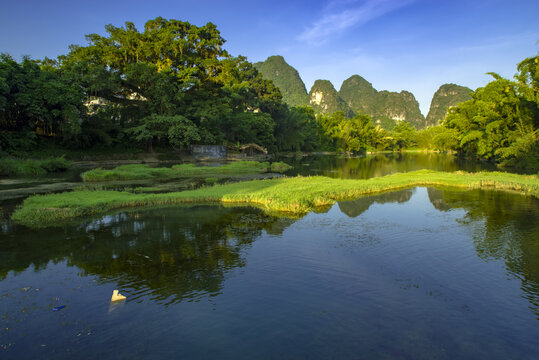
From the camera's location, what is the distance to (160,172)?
29562 mm

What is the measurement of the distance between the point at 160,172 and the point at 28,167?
1116 centimetres

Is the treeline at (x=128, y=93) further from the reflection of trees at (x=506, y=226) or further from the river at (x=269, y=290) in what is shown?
the reflection of trees at (x=506, y=226)

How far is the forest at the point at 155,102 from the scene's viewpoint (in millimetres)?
35438

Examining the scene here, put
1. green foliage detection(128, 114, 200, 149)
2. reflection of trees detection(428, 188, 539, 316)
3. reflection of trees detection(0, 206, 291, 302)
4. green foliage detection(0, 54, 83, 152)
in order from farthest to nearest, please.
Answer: green foliage detection(128, 114, 200, 149)
green foliage detection(0, 54, 83, 152)
reflection of trees detection(428, 188, 539, 316)
reflection of trees detection(0, 206, 291, 302)

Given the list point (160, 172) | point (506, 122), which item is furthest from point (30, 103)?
point (506, 122)

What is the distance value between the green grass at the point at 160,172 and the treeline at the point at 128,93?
1277cm

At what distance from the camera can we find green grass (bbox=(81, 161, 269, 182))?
25562mm

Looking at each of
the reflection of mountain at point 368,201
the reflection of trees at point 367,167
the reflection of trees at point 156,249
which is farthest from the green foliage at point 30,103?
the reflection of mountain at point 368,201

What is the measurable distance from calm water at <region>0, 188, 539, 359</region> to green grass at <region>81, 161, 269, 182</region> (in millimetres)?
13430

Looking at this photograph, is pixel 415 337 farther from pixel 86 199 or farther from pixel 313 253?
pixel 86 199

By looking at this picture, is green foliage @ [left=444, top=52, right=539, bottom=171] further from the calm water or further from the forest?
the calm water

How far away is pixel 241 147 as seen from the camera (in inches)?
2304

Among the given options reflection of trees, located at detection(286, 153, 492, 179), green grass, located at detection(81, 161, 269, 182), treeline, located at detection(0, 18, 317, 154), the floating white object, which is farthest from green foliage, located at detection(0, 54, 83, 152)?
the floating white object

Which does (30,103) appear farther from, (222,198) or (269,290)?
(269,290)
